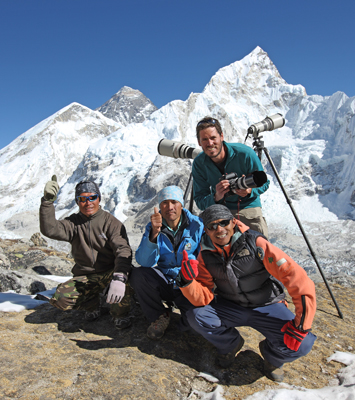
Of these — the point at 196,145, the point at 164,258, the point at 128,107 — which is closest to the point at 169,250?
the point at 164,258

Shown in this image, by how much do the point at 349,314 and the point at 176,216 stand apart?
8.94 ft

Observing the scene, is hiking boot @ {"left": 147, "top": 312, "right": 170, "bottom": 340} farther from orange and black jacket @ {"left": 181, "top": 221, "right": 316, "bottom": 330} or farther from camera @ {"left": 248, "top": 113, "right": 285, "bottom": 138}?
camera @ {"left": 248, "top": 113, "right": 285, "bottom": 138}

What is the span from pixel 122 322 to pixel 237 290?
3.80 ft

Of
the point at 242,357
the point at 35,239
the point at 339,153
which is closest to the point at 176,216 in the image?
the point at 242,357

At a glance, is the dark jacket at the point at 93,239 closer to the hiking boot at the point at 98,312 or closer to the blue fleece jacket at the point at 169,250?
the blue fleece jacket at the point at 169,250

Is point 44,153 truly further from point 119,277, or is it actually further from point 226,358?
point 226,358

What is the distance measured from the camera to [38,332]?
2.36 meters

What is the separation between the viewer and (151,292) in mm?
2414

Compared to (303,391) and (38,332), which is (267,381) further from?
(38,332)

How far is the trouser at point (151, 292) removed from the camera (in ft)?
7.91

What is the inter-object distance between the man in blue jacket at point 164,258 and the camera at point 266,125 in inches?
61.7

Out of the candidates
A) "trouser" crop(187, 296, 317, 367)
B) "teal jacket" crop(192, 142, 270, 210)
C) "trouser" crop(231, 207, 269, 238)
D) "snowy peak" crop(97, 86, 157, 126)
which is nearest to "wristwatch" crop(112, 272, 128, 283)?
"trouser" crop(187, 296, 317, 367)

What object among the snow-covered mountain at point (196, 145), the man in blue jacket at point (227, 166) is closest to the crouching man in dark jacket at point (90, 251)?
the man in blue jacket at point (227, 166)

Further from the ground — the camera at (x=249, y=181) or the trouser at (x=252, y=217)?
the camera at (x=249, y=181)
